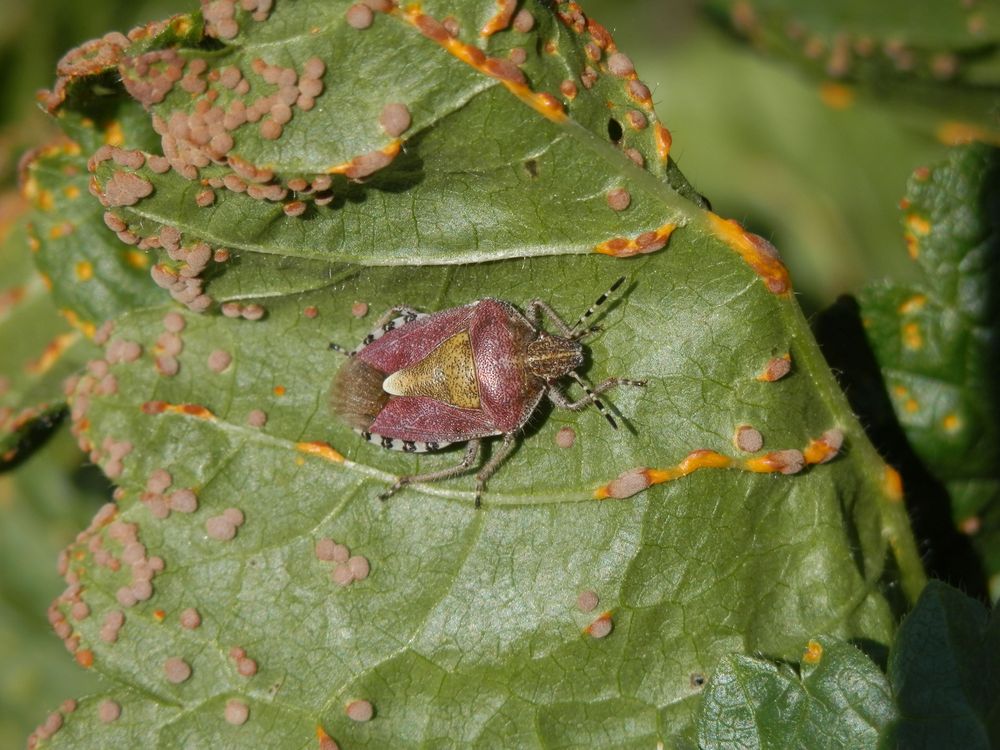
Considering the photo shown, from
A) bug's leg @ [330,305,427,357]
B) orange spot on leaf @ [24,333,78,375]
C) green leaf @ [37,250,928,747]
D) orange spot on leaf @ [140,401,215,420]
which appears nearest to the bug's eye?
green leaf @ [37,250,928,747]

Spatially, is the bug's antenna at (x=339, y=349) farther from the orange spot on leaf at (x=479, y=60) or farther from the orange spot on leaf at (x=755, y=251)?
the orange spot on leaf at (x=755, y=251)

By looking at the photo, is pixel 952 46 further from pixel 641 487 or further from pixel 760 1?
pixel 641 487

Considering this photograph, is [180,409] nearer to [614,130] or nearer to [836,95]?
[614,130]

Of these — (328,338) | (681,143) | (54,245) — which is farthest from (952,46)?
(54,245)

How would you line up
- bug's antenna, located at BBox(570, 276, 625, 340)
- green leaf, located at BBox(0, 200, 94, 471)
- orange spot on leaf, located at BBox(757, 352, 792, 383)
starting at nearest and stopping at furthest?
orange spot on leaf, located at BBox(757, 352, 792, 383) < bug's antenna, located at BBox(570, 276, 625, 340) < green leaf, located at BBox(0, 200, 94, 471)

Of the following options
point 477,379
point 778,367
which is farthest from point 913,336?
point 477,379

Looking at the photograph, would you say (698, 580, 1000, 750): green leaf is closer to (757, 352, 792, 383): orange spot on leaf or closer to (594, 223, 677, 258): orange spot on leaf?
(757, 352, 792, 383): orange spot on leaf
